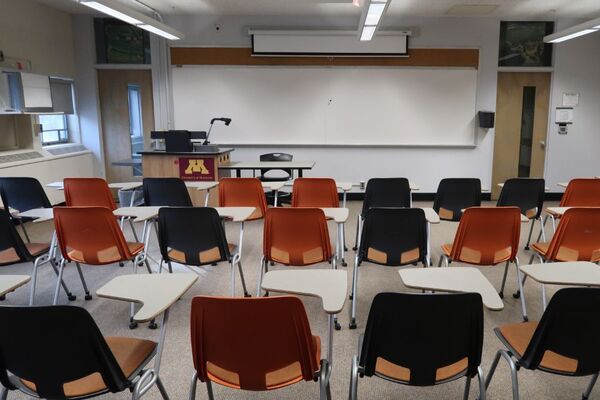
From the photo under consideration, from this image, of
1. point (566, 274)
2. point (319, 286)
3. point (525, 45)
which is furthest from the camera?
point (525, 45)

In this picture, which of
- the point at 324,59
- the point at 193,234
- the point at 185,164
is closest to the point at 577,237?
the point at 193,234

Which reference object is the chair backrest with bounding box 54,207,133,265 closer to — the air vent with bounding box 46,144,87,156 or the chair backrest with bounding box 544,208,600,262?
→ the chair backrest with bounding box 544,208,600,262

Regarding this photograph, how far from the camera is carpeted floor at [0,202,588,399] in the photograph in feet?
7.79

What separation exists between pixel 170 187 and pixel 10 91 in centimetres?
330

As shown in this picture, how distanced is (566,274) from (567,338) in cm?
53

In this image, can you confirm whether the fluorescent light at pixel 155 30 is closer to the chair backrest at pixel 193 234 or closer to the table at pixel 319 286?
the chair backrest at pixel 193 234

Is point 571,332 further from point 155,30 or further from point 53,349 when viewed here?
point 155,30

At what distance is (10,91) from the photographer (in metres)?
5.91

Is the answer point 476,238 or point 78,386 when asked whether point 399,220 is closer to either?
point 476,238

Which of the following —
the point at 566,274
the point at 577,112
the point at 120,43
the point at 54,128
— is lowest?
the point at 566,274

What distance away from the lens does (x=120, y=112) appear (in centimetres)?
780

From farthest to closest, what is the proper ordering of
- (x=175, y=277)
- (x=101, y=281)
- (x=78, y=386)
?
(x=101, y=281), (x=175, y=277), (x=78, y=386)

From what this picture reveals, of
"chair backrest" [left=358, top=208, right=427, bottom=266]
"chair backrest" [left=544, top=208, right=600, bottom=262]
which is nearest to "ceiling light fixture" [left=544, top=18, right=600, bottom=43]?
"chair backrest" [left=544, top=208, right=600, bottom=262]

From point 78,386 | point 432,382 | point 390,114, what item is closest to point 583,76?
point 390,114
